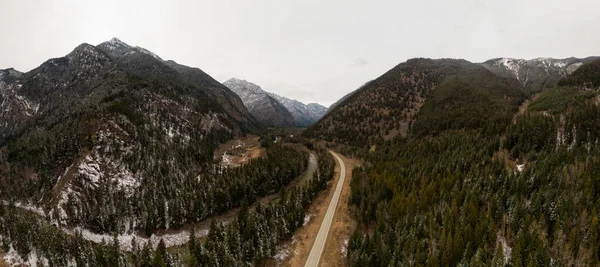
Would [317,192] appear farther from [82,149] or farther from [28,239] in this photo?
[82,149]

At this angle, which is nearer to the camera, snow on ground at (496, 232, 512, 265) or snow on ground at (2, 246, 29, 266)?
snow on ground at (496, 232, 512, 265)

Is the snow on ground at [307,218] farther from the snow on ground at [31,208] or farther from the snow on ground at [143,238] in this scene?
the snow on ground at [31,208]

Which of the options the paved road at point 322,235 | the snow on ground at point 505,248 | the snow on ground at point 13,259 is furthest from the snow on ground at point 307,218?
the snow on ground at point 13,259

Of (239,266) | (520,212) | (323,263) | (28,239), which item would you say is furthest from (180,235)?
(520,212)

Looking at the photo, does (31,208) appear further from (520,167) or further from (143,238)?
(520,167)

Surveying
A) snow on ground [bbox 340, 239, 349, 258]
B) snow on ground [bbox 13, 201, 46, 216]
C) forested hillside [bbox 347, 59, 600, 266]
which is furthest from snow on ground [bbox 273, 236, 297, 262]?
snow on ground [bbox 13, 201, 46, 216]

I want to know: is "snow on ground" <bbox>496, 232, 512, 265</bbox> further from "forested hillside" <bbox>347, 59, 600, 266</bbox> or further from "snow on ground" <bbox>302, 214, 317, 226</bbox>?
"snow on ground" <bbox>302, 214, 317, 226</bbox>

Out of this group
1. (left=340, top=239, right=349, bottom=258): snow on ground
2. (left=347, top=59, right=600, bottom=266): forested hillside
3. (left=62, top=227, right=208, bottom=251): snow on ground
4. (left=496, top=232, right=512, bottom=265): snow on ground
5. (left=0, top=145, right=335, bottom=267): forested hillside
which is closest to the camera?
(left=347, top=59, right=600, bottom=266): forested hillside

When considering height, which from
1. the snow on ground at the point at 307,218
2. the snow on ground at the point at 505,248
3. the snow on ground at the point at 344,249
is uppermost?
the snow on ground at the point at 307,218
